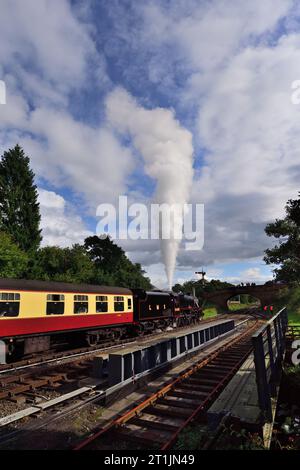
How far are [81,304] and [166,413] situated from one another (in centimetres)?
1041

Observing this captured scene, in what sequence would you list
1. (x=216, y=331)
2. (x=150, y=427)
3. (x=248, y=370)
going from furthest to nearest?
(x=216, y=331) < (x=248, y=370) < (x=150, y=427)

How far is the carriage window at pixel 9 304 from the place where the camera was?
1290cm

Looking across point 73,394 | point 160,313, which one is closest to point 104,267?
point 160,313

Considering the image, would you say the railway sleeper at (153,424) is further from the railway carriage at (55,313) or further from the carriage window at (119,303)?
the carriage window at (119,303)

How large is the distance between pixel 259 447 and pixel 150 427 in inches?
99.5

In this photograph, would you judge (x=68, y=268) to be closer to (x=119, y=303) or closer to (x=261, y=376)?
(x=119, y=303)

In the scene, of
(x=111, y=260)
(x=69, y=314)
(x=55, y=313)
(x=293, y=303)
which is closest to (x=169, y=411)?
(x=55, y=313)

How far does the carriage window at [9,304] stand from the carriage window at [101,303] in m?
5.97

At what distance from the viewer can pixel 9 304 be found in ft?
43.3

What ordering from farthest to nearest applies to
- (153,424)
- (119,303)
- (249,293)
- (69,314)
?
(249,293)
(119,303)
(69,314)
(153,424)

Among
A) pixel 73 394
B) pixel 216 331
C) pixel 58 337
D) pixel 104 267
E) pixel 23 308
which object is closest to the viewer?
pixel 73 394

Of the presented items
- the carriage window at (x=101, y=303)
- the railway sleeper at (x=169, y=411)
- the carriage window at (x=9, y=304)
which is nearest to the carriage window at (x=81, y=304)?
the carriage window at (x=101, y=303)
